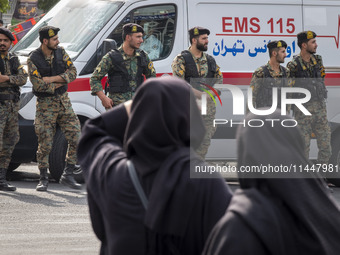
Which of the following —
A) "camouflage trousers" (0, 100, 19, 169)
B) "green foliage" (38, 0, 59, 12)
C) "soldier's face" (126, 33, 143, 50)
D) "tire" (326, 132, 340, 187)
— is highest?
"green foliage" (38, 0, 59, 12)

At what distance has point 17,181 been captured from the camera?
10.1 meters

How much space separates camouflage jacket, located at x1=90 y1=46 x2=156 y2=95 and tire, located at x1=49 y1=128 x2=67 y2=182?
809 mm

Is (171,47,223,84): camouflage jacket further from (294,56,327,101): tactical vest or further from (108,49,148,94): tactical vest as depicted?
(294,56,327,101): tactical vest

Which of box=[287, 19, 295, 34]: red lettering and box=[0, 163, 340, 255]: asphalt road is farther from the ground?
box=[287, 19, 295, 34]: red lettering

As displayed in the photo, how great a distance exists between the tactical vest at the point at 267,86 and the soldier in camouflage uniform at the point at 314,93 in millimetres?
131

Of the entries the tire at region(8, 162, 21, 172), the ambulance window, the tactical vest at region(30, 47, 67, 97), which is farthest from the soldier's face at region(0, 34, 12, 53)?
the tire at region(8, 162, 21, 172)

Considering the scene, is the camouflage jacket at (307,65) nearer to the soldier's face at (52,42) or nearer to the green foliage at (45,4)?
the soldier's face at (52,42)

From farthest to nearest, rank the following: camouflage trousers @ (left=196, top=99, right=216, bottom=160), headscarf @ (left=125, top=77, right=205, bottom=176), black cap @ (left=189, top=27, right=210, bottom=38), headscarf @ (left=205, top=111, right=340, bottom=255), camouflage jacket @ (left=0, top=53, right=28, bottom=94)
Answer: camouflage trousers @ (left=196, top=99, right=216, bottom=160)
black cap @ (left=189, top=27, right=210, bottom=38)
camouflage jacket @ (left=0, top=53, right=28, bottom=94)
headscarf @ (left=125, top=77, right=205, bottom=176)
headscarf @ (left=205, top=111, right=340, bottom=255)

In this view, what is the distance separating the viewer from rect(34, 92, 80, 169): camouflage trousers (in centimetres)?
909

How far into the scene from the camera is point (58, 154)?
9.63 meters

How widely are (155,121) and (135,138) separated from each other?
10 cm

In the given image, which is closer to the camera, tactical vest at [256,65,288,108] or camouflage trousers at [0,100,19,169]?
camouflage trousers at [0,100,19,169]

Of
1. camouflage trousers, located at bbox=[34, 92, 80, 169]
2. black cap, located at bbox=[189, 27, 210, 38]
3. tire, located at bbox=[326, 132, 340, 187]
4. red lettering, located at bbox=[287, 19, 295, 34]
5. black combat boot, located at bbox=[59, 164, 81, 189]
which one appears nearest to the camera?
camouflage trousers, located at bbox=[34, 92, 80, 169]

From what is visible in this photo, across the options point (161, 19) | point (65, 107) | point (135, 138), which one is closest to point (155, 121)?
point (135, 138)
